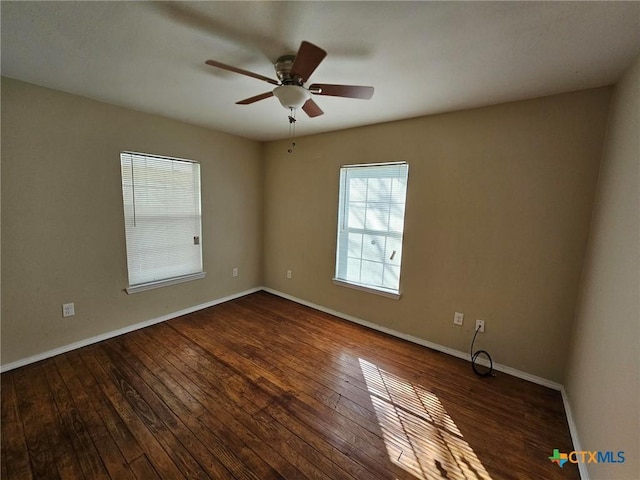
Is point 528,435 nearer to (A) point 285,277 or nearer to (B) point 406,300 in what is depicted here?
(B) point 406,300

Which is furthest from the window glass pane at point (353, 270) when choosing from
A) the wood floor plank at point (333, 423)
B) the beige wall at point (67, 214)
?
the beige wall at point (67, 214)

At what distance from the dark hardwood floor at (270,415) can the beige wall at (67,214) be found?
0.33m

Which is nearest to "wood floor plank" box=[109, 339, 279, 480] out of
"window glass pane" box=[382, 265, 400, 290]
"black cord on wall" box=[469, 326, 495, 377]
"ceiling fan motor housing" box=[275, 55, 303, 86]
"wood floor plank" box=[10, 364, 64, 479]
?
"wood floor plank" box=[10, 364, 64, 479]

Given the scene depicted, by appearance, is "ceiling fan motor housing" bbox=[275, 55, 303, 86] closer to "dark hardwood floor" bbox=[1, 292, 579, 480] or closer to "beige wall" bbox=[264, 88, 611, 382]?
"beige wall" bbox=[264, 88, 611, 382]

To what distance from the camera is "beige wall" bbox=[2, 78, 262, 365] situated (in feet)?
6.53

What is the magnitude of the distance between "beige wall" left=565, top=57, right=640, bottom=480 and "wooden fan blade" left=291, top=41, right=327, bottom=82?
5.38 feet

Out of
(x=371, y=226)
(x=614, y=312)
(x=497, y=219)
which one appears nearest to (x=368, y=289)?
(x=371, y=226)

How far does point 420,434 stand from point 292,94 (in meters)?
2.23

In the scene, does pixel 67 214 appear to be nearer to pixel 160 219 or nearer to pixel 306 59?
pixel 160 219

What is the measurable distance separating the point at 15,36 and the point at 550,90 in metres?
3.36

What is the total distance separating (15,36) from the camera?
55.3 inches

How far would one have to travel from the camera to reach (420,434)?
1595 mm

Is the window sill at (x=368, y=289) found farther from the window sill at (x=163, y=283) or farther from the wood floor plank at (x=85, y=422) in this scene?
the wood floor plank at (x=85, y=422)

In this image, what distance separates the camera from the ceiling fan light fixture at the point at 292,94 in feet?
4.90
